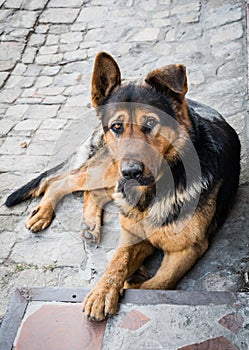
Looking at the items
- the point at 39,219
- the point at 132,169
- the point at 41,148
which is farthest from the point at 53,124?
the point at 132,169

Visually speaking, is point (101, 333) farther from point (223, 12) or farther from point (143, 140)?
point (223, 12)

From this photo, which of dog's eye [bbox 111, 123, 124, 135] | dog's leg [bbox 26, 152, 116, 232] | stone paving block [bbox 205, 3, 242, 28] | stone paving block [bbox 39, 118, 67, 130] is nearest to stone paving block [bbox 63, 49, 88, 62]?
stone paving block [bbox 39, 118, 67, 130]

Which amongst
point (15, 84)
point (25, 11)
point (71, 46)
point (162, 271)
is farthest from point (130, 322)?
point (25, 11)

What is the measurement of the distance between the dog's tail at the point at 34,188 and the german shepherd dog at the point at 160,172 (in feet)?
3.98

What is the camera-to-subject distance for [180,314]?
3258 mm

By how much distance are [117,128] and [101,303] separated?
1.24 metres

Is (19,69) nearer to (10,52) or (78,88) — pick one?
(10,52)

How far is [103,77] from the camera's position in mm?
3830

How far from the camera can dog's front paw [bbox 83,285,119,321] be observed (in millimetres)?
3328

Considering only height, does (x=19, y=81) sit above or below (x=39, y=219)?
below

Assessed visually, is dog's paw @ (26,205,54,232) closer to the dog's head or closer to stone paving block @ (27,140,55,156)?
stone paving block @ (27,140,55,156)

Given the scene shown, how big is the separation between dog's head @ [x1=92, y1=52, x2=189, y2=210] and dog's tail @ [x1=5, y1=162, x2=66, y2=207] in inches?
57.2

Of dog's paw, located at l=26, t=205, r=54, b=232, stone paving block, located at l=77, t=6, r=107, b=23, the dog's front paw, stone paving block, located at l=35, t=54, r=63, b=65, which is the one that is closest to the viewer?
the dog's front paw

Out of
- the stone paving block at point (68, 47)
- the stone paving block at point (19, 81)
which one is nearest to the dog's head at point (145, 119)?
the stone paving block at point (19, 81)
